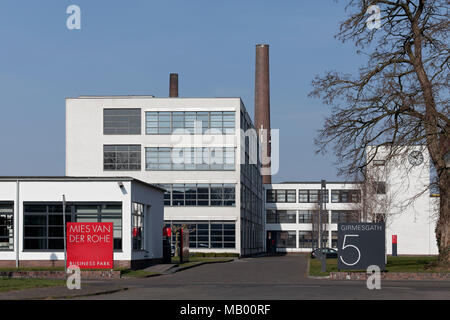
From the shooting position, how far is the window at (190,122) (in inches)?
3066

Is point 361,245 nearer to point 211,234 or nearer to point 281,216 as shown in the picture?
point 211,234

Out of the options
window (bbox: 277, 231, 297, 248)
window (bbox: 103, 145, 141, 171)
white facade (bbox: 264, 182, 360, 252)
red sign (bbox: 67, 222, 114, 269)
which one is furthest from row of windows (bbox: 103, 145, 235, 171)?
red sign (bbox: 67, 222, 114, 269)

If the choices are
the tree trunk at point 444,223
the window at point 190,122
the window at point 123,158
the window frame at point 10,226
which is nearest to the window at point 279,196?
the window at point 190,122

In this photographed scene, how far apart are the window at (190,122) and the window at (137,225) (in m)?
35.7

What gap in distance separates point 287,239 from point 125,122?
1894 inches

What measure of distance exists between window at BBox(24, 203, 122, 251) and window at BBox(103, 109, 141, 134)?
39672mm

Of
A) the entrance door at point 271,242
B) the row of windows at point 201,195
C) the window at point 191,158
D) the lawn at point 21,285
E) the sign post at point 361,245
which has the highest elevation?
the window at point 191,158

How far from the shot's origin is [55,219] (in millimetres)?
39312

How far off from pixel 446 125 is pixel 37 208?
788 inches

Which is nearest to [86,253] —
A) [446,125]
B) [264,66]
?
[446,125]

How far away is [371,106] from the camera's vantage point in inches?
1385

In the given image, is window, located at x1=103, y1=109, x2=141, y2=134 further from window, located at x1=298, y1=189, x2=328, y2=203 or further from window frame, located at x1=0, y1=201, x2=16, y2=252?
window, located at x1=298, y1=189, x2=328, y2=203

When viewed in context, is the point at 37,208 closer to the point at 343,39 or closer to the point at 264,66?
the point at 343,39

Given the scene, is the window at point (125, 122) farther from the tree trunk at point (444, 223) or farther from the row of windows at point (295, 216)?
the tree trunk at point (444, 223)
